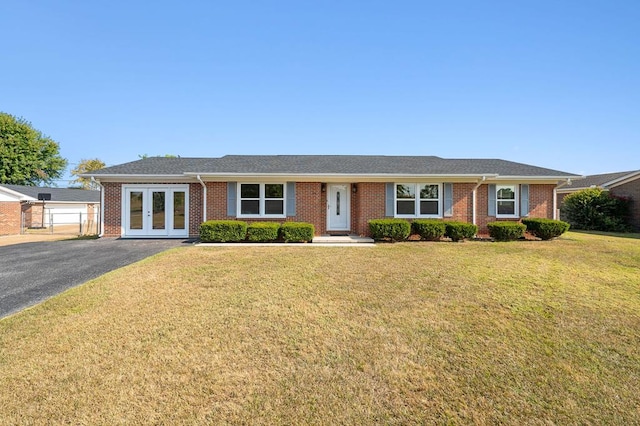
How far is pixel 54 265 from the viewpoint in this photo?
7621mm

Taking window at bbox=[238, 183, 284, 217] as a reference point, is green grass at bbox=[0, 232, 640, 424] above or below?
below

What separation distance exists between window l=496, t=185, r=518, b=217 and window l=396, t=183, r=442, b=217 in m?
3.08

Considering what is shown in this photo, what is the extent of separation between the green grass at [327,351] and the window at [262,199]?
21.5 ft

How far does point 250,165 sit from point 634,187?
24031 millimetres

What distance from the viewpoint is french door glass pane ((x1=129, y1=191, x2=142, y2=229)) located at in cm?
1301

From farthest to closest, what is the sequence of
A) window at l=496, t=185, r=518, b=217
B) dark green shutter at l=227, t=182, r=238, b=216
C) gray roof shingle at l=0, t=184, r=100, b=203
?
gray roof shingle at l=0, t=184, r=100, b=203, window at l=496, t=185, r=518, b=217, dark green shutter at l=227, t=182, r=238, b=216

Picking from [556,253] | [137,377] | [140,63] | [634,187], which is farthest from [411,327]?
[634,187]

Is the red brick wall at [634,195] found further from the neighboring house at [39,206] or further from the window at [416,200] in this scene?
the neighboring house at [39,206]

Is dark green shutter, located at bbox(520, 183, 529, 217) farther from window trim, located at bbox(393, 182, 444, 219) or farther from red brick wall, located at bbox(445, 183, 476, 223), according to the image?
window trim, located at bbox(393, 182, 444, 219)

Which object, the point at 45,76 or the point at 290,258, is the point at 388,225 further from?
the point at 45,76

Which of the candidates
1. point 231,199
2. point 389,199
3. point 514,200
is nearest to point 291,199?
point 231,199

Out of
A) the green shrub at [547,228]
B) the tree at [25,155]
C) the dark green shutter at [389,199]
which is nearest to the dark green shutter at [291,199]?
the dark green shutter at [389,199]

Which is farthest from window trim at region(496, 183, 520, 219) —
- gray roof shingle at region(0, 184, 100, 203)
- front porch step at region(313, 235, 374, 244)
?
gray roof shingle at region(0, 184, 100, 203)

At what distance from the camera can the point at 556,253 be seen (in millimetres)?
9320
